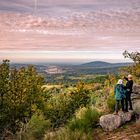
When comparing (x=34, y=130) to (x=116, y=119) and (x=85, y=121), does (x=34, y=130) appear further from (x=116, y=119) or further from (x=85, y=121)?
(x=116, y=119)

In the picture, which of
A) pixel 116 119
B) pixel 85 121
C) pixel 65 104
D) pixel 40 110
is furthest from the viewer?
pixel 65 104

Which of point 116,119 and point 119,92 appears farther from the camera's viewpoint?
point 119,92

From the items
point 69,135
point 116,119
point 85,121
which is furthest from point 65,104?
point 69,135

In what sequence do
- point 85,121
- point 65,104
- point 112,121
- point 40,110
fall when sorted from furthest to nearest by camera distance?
1. point 65,104
2. point 40,110
3. point 85,121
4. point 112,121

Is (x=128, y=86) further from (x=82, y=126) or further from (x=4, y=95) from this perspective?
(x=4, y=95)

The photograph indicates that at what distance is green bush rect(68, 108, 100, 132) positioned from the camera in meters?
17.4

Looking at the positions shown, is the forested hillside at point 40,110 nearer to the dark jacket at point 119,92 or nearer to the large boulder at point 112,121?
the large boulder at point 112,121

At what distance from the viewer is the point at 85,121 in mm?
17891

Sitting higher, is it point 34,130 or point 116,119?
point 116,119

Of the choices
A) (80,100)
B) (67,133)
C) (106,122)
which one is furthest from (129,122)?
(80,100)

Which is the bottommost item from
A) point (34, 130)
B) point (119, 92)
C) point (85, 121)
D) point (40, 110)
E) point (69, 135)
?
point (40, 110)

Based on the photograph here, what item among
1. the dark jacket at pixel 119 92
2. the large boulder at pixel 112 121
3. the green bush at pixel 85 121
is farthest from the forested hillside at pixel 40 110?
the dark jacket at pixel 119 92

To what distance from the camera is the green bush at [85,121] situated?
17406 mm

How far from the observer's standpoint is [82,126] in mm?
17406
